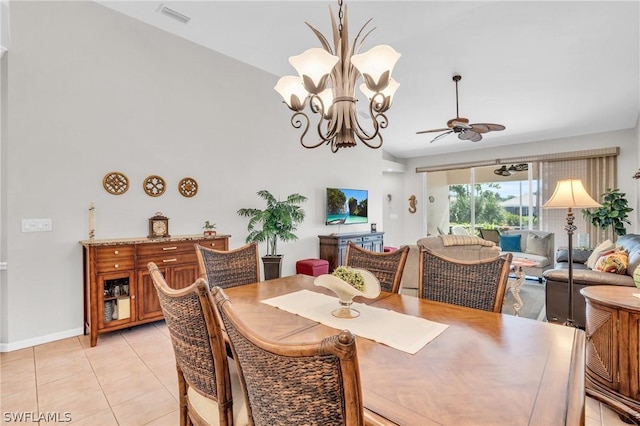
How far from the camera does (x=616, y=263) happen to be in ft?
9.49

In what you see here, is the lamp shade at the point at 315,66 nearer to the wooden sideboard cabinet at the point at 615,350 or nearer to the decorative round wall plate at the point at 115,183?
the wooden sideboard cabinet at the point at 615,350

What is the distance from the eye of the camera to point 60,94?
307 centimetres

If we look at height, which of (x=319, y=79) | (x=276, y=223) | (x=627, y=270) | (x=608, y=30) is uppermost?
(x=608, y=30)

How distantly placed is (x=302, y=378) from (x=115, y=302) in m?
3.13

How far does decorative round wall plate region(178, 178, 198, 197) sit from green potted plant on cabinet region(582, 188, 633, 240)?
6.36m

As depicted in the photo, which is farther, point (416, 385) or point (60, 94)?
Answer: point (60, 94)

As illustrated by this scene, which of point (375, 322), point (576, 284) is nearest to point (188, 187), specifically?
point (375, 322)

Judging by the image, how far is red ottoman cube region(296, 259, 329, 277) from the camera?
473 cm

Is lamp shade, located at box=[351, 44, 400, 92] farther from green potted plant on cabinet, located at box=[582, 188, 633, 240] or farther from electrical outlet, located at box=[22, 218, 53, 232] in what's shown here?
green potted plant on cabinet, located at box=[582, 188, 633, 240]

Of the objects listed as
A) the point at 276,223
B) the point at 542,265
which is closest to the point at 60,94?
the point at 276,223

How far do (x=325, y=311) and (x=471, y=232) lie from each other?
285 inches

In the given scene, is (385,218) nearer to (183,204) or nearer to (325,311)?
(183,204)

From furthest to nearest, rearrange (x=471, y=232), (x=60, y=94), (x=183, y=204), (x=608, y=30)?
(x=471, y=232) → (x=183, y=204) → (x=608, y=30) → (x=60, y=94)

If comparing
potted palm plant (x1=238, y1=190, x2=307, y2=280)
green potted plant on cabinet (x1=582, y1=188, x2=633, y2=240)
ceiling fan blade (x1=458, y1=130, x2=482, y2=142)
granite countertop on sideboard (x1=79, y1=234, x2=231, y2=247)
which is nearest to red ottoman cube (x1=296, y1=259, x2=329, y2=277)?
potted palm plant (x1=238, y1=190, x2=307, y2=280)
